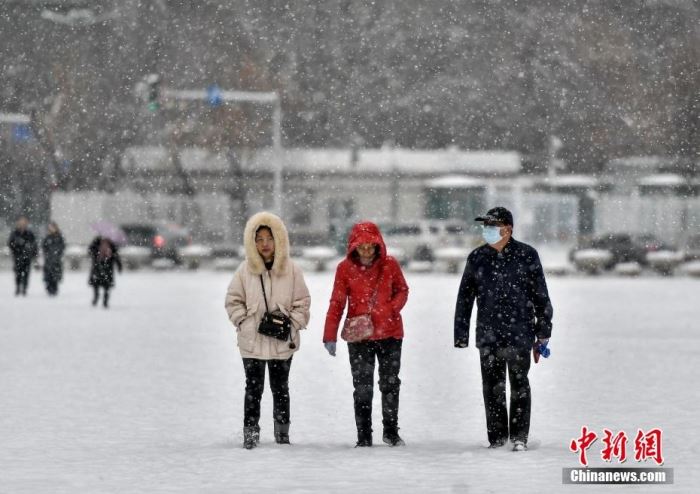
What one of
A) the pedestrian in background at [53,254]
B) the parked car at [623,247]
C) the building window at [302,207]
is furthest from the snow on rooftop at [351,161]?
the pedestrian in background at [53,254]

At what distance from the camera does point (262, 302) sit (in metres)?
9.34

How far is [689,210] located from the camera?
181ft

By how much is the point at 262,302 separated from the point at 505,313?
1.49 metres

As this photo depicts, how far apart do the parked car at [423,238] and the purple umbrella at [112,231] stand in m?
8.38

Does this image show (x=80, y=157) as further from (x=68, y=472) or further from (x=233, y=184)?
(x=68, y=472)

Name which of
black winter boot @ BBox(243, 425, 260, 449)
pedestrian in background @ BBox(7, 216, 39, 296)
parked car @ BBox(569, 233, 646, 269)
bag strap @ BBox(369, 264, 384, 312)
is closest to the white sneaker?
bag strap @ BBox(369, 264, 384, 312)

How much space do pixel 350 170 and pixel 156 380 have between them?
52400 millimetres

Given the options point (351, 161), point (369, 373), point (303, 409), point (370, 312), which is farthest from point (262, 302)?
point (351, 161)

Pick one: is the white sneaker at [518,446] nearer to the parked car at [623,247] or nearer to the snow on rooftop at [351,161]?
A: the parked car at [623,247]

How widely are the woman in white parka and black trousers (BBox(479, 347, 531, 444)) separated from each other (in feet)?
3.84

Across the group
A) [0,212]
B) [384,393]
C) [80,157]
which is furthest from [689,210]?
[384,393]

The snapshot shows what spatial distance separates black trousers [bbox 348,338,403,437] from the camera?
931 cm

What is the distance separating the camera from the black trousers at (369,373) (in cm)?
931

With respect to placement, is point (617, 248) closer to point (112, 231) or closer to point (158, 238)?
point (158, 238)
